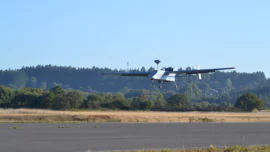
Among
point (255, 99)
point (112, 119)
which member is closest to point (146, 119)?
point (112, 119)

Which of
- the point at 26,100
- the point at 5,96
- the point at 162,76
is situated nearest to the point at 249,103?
the point at 26,100

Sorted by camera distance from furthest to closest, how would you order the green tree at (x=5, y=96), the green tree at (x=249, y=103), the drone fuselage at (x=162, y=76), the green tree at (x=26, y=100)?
the green tree at (x=249, y=103), the green tree at (x=5, y=96), the green tree at (x=26, y=100), the drone fuselage at (x=162, y=76)

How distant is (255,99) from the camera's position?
10825cm

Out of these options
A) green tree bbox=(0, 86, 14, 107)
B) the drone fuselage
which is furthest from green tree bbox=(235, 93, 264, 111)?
the drone fuselage

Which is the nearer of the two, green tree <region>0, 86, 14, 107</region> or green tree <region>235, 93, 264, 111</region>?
green tree <region>0, 86, 14, 107</region>

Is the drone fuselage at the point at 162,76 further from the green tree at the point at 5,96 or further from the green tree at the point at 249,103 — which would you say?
the green tree at the point at 249,103

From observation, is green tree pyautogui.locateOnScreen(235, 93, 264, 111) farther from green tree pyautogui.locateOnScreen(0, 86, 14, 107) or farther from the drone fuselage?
the drone fuselage

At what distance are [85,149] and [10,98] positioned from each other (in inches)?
2986

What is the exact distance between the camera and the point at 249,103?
109 m

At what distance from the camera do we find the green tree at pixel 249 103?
350 ft

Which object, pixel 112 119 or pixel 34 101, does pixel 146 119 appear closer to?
pixel 112 119

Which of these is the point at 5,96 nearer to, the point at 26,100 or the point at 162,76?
the point at 26,100

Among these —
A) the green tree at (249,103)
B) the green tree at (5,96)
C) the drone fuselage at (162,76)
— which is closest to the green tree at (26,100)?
the green tree at (5,96)

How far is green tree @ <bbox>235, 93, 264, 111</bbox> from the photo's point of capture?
10675 cm
